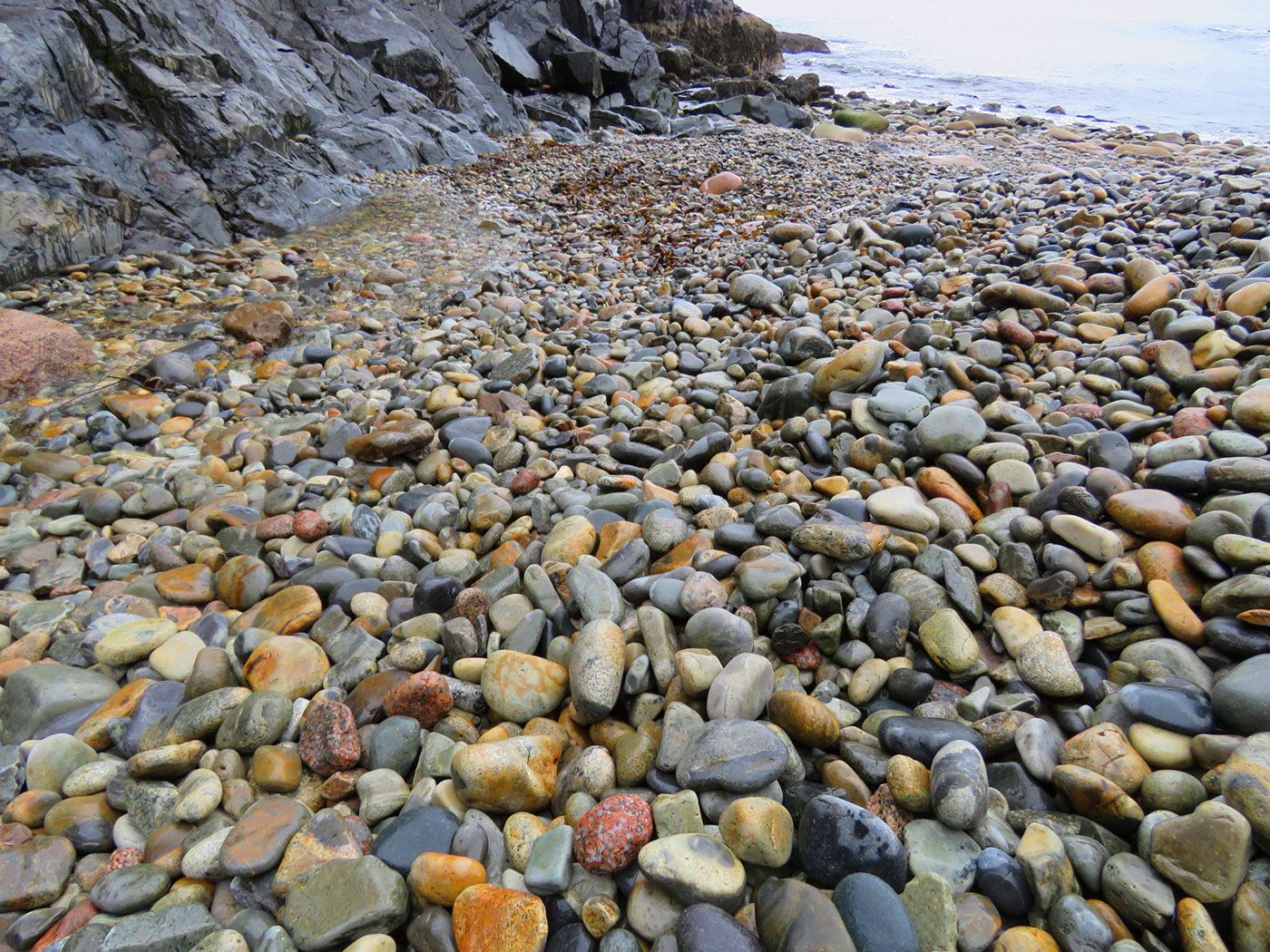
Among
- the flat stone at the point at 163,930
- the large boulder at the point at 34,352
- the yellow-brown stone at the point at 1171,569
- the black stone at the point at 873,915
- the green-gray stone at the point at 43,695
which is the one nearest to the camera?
the black stone at the point at 873,915

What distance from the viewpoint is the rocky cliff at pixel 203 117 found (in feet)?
16.7

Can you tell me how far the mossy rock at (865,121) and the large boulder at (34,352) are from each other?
14.9m

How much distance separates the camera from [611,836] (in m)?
1.38

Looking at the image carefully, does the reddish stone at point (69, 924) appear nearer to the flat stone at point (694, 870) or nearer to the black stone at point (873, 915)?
the flat stone at point (694, 870)

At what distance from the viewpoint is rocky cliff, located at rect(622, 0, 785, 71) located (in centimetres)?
2262

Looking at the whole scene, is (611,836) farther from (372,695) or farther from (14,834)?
(14,834)

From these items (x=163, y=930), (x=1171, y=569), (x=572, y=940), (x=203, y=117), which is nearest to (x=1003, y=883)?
(x=572, y=940)

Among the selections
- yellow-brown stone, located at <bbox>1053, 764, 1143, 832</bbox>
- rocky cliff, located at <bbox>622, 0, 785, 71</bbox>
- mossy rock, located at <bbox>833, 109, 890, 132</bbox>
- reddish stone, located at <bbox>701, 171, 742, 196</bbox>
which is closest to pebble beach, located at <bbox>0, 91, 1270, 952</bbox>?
yellow-brown stone, located at <bbox>1053, 764, 1143, 832</bbox>

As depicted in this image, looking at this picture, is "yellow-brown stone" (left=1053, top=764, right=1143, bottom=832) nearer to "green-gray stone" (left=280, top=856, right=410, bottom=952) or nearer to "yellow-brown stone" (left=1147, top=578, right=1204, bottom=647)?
"yellow-brown stone" (left=1147, top=578, right=1204, bottom=647)

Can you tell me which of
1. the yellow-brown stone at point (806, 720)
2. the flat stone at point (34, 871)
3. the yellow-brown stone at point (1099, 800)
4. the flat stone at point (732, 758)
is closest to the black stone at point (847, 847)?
the flat stone at point (732, 758)

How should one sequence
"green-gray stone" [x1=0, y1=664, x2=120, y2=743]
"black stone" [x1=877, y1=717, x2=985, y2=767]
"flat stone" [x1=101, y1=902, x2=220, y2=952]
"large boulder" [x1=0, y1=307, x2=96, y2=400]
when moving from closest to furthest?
1. "flat stone" [x1=101, y1=902, x2=220, y2=952]
2. "black stone" [x1=877, y1=717, x2=985, y2=767]
3. "green-gray stone" [x1=0, y1=664, x2=120, y2=743]
4. "large boulder" [x1=0, y1=307, x2=96, y2=400]

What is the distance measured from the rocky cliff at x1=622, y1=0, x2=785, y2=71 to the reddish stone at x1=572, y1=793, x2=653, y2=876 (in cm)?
2607

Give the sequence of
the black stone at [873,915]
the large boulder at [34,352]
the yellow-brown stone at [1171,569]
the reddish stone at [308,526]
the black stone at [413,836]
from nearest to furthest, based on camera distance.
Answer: the black stone at [873,915], the black stone at [413,836], the yellow-brown stone at [1171,569], the reddish stone at [308,526], the large boulder at [34,352]


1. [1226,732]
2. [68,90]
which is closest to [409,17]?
[68,90]
